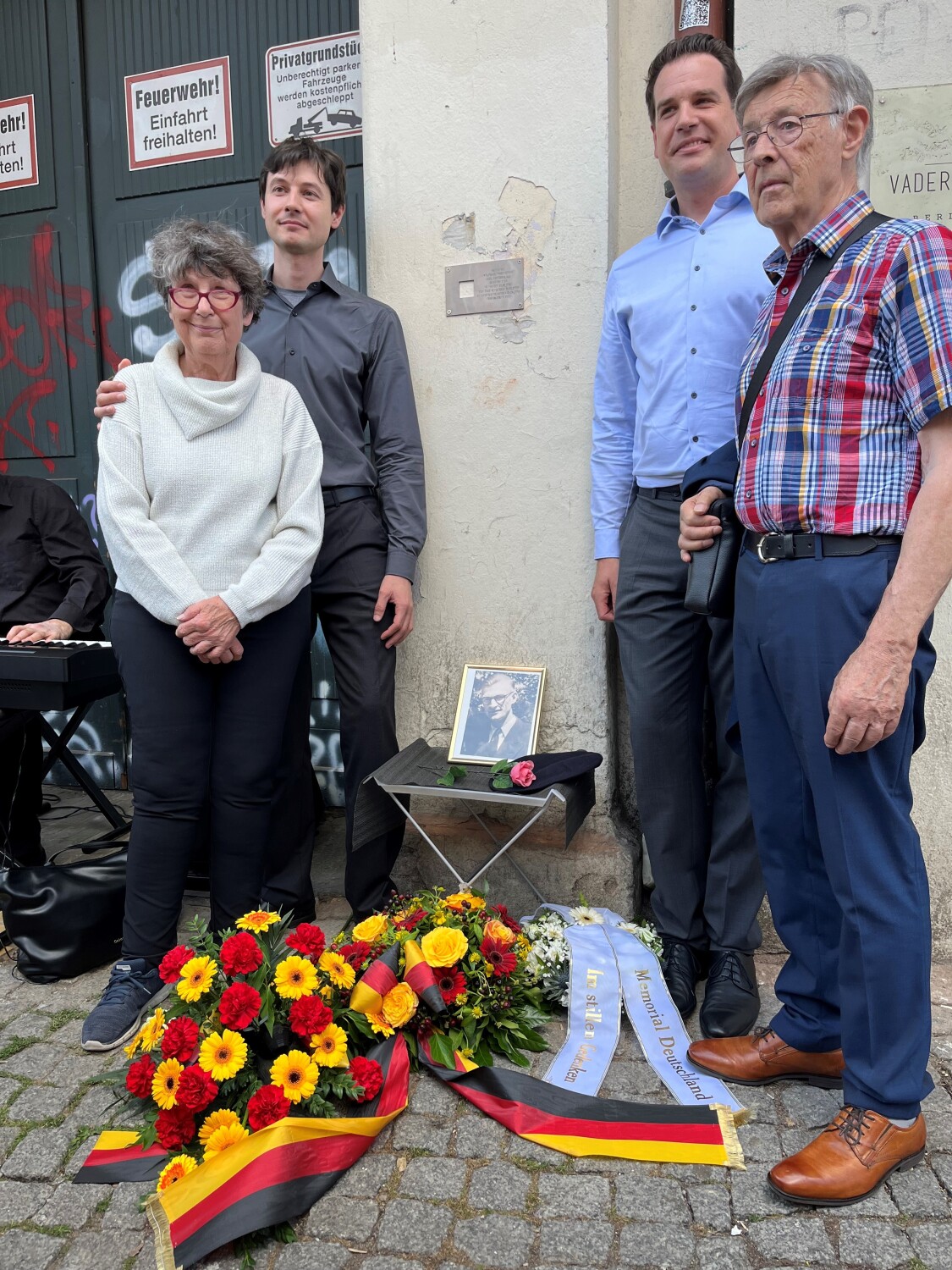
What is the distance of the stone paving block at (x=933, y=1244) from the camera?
1.96m

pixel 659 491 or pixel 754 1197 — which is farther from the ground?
pixel 659 491

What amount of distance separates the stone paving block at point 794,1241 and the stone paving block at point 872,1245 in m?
0.03

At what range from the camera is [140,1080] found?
232cm

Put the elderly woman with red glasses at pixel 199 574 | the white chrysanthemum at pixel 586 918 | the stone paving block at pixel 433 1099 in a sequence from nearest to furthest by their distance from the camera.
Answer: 1. the stone paving block at pixel 433 1099
2. the elderly woman with red glasses at pixel 199 574
3. the white chrysanthemum at pixel 586 918

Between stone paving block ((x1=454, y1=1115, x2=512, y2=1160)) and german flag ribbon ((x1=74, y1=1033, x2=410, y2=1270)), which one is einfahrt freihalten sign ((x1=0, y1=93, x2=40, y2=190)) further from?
stone paving block ((x1=454, y1=1115, x2=512, y2=1160))

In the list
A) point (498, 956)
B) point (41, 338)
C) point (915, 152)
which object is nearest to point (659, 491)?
point (915, 152)

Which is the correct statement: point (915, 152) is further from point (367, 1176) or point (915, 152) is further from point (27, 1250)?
point (27, 1250)

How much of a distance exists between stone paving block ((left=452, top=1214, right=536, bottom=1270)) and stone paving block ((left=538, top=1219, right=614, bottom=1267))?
3cm

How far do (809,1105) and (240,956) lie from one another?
1400 millimetres

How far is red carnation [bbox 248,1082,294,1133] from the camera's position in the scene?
7.13 feet

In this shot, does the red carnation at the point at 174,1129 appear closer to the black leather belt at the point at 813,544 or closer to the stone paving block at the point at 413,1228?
the stone paving block at the point at 413,1228

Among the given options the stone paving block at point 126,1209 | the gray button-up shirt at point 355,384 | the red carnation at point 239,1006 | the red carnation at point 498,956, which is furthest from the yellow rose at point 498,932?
the gray button-up shirt at point 355,384

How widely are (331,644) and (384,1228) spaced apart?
175cm

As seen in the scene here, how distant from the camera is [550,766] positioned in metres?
3.15
